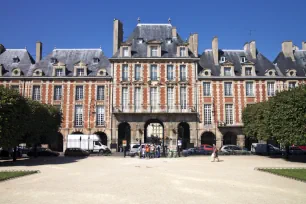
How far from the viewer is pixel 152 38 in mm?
39125

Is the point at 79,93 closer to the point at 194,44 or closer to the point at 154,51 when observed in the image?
the point at 154,51

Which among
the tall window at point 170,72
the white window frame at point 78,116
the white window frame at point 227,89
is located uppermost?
the tall window at point 170,72

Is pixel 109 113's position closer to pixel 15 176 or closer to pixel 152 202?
pixel 15 176

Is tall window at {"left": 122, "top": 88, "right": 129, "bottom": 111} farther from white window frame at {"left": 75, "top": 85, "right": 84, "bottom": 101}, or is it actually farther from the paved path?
the paved path

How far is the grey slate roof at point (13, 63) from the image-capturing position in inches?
1487

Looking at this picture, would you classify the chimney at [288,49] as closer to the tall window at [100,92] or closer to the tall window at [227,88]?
the tall window at [227,88]

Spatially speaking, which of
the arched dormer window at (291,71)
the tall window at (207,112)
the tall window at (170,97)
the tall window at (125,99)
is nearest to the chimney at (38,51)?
the tall window at (125,99)

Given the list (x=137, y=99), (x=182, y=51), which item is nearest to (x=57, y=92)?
(x=137, y=99)

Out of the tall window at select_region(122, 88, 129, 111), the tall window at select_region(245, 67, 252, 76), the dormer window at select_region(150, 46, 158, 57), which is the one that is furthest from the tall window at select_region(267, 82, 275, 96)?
the tall window at select_region(122, 88, 129, 111)

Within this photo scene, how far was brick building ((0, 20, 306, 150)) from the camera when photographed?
36.1m

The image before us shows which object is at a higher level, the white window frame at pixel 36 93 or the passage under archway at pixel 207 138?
the white window frame at pixel 36 93

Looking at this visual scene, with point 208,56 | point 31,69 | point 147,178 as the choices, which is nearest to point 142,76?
point 208,56

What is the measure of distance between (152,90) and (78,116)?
947cm

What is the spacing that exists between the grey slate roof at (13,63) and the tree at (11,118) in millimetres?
17440
